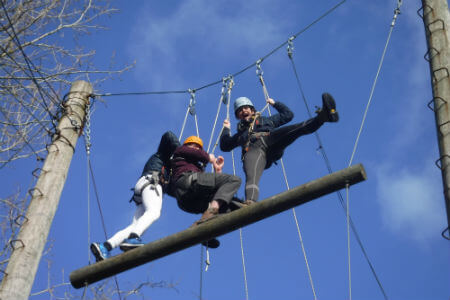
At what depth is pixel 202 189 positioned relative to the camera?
590 centimetres

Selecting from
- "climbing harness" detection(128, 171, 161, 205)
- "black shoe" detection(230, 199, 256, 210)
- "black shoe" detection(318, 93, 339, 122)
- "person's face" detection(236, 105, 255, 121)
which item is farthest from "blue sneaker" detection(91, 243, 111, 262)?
"black shoe" detection(318, 93, 339, 122)

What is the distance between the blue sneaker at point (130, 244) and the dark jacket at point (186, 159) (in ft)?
2.55

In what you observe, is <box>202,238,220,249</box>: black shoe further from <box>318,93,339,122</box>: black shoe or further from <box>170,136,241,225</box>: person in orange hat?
<box>318,93,339,122</box>: black shoe

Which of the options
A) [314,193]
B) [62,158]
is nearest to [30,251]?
[62,158]

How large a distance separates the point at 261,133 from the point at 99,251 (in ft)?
6.57

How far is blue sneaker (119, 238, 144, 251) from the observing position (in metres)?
5.53

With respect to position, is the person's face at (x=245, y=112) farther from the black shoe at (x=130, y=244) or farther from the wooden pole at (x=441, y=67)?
the wooden pole at (x=441, y=67)

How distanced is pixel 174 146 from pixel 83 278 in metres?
1.71

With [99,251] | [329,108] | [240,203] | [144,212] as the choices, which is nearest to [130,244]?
[99,251]

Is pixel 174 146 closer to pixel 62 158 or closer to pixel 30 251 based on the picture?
pixel 62 158

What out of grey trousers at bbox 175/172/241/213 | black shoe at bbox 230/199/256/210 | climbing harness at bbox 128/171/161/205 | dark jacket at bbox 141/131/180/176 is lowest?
black shoe at bbox 230/199/256/210

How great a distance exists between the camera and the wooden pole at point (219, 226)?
4.79 metres

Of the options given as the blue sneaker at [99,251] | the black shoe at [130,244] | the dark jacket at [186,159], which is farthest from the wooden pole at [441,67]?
the blue sneaker at [99,251]

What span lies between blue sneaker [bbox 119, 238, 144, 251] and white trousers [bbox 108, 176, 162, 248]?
68mm
